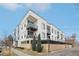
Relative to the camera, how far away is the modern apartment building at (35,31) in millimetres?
1940

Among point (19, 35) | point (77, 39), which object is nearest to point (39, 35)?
point (19, 35)

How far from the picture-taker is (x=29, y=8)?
1.94m

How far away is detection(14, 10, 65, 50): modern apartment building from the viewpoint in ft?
6.37

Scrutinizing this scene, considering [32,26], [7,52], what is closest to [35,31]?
[32,26]

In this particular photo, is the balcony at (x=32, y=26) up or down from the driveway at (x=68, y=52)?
up

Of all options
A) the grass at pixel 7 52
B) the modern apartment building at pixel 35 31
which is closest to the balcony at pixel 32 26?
the modern apartment building at pixel 35 31

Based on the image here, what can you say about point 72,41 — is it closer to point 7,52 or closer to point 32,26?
point 32,26

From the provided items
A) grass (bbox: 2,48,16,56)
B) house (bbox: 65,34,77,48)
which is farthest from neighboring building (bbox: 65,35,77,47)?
grass (bbox: 2,48,16,56)

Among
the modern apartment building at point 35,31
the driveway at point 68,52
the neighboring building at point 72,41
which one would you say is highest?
the modern apartment building at point 35,31

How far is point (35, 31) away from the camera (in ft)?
6.38

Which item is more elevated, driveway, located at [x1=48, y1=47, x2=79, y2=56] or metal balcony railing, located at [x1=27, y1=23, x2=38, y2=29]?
metal balcony railing, located at [x1=27, y1=23, x2=38, y2=29]

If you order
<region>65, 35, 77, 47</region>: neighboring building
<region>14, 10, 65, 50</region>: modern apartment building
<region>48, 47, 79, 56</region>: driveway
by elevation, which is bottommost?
<region>48, 47, 79, 56</region>: driveway

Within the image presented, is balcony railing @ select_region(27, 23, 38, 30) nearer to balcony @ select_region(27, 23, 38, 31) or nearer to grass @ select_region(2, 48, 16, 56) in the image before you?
balcony @ select_region(27, 23, 38, 31)

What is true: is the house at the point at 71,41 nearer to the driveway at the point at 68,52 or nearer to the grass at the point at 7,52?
the driveway at the point at 68,52
